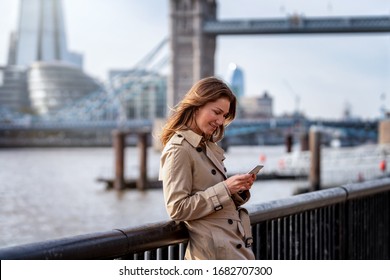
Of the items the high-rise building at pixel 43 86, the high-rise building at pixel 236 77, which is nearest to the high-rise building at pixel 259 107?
the high-rise building at pixel 236 77

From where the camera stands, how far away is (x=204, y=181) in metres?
1.96

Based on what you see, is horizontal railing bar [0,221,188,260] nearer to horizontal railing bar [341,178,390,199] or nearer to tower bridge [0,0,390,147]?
horizontal railing bar [341,178,390,199]

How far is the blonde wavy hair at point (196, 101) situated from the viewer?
1.98 meters

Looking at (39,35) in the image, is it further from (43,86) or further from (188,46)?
(188,46)

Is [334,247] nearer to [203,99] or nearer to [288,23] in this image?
[203,99]

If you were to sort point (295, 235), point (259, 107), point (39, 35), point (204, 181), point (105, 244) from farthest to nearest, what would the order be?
1. point (39, 35)
2. point (259, 107)
3. point (295, 235)
4. point (204, 181)
5. point (105, 244)

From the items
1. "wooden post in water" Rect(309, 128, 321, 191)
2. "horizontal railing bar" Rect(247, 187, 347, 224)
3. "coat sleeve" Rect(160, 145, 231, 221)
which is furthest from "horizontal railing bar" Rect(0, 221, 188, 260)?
"wooden post in water" Rect(309, 128, 321, 191)

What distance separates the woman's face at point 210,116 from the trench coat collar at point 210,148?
0.03 metres

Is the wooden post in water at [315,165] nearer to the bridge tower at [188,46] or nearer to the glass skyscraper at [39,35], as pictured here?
the bridge tower at [188,46]

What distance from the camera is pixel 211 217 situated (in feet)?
6.39

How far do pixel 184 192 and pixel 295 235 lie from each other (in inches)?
43.4

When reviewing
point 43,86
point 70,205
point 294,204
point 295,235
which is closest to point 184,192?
point 294,204
